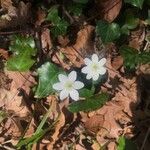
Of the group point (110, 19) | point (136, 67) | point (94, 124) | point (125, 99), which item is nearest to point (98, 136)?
point (94, 124)

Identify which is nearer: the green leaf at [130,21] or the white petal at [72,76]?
the white petal at [72,76]

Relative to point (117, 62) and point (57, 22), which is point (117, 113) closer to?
point (117, 62)

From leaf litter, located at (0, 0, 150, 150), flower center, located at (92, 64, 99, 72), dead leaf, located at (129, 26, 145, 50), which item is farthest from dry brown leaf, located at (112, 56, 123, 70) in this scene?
flower center, located at (92, 64, 99, 72)

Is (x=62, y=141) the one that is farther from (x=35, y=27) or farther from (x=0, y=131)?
(x=35, y=27)

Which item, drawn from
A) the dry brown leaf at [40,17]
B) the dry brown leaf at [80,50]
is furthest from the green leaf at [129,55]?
the dry brown leaf at [40,17]

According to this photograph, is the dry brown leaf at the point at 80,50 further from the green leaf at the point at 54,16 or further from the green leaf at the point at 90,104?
the green leaf at the point at 90,104

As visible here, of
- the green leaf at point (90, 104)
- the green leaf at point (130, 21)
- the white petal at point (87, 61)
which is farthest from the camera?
the green leaf at point (130, 21)

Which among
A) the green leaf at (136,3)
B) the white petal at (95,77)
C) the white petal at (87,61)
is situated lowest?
the white petal at (95,77)
